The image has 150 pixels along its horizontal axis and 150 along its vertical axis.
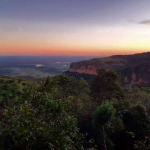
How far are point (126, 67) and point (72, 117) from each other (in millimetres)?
85474

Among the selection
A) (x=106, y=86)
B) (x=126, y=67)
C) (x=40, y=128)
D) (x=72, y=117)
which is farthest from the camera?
(x=126, y=67)

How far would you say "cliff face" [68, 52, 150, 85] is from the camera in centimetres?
7800

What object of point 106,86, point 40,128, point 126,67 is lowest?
point 126,67

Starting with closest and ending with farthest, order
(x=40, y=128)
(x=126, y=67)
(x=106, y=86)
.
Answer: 1. (x=40, y=128)
2. (x=106, y=86)
3. (x=126, y=67)

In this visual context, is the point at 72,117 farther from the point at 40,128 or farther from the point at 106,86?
the point at 106,86

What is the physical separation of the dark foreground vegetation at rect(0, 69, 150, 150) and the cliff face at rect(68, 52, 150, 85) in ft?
164

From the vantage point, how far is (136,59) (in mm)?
104375

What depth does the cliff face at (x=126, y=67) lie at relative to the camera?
78.0 metres

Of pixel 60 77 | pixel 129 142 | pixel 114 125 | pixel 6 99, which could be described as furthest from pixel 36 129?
pixel 6 99

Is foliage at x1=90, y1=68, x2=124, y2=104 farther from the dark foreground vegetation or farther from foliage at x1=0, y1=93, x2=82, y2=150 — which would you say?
foliage at x1=0, y1=93, x2=82, y2=150

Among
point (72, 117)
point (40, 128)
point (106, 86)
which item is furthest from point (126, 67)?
point (40, 128)

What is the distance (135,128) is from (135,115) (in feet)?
3.18

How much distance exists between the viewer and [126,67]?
89125 millimetres

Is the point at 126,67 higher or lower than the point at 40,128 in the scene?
lower
